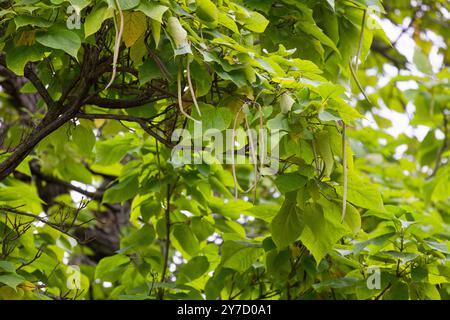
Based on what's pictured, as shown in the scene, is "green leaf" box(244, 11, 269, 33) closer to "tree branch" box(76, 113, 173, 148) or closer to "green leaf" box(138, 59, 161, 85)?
"green leaf" box(138, 59, 161, 85)

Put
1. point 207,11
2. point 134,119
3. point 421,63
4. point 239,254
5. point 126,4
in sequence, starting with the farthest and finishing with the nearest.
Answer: point 421,63 → point 239,254 → point 134,119 → point 207,11 → point 126,4

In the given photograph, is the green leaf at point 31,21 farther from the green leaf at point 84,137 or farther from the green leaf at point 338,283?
the green leaf at point 338,283

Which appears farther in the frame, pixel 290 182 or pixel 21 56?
pixel 290 182

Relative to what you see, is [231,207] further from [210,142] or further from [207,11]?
[207,11]

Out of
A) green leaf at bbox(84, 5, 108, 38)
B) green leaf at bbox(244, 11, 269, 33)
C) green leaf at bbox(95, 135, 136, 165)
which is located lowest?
green leaf at bbox(84, 5, 108, 38)

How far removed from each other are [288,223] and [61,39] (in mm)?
661

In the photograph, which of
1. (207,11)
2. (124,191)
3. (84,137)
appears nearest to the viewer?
(207,11)

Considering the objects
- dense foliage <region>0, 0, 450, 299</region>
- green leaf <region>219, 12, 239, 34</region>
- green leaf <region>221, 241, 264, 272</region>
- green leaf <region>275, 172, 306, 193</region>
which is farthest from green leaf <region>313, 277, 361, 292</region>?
green leaf <region>219, 12, 239, 34</region>

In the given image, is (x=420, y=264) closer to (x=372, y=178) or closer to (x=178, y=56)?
(x=178, y=56)

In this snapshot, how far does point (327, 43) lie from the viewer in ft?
5.86

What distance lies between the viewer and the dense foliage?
1.44 meters

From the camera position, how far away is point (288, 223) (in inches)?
Answer: 66.9

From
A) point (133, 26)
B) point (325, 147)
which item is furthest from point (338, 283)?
point (133, 26)
